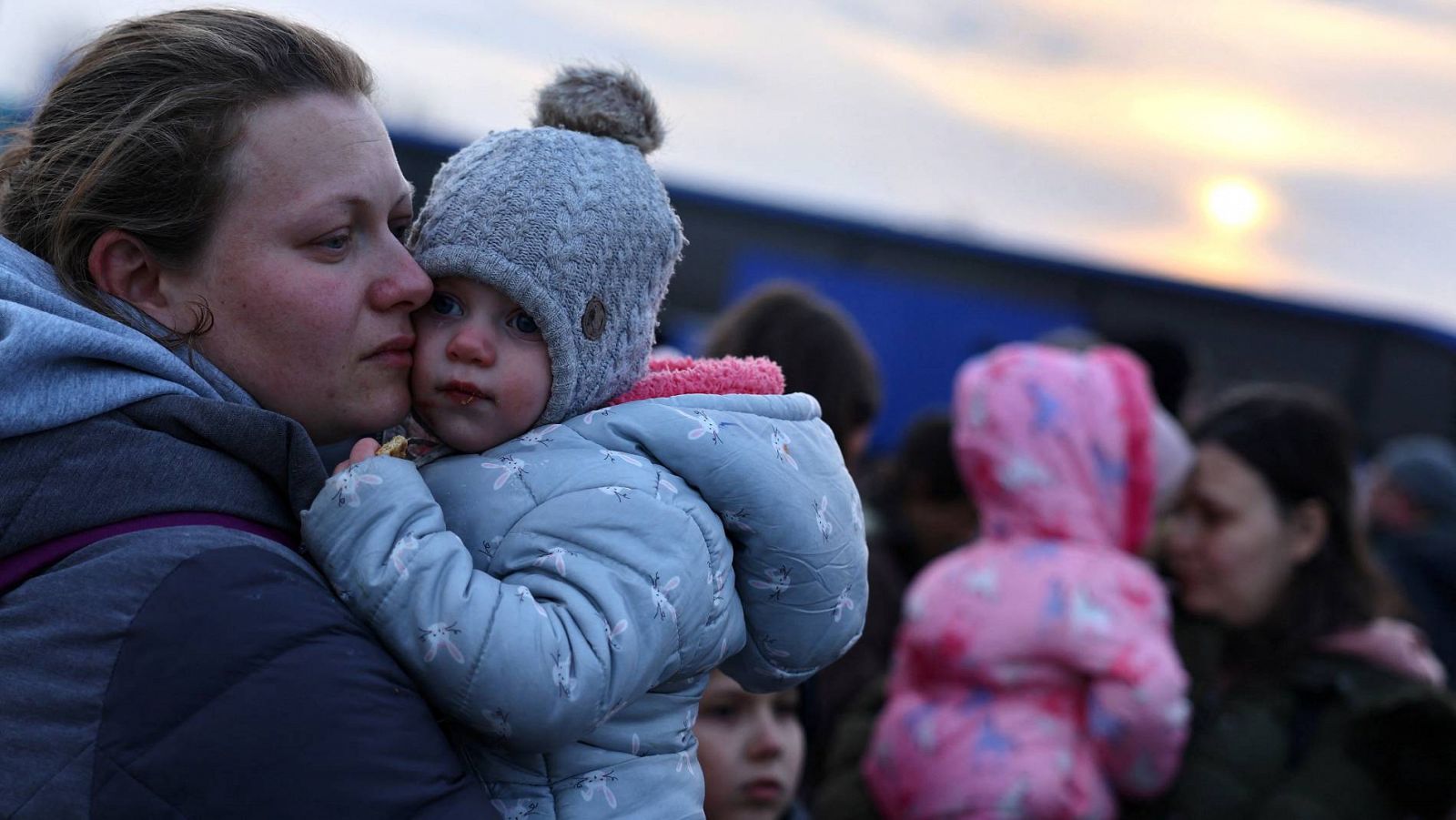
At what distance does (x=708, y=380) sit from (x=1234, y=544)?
2258 millimetres

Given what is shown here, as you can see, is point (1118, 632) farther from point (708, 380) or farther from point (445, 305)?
point (445, 305)

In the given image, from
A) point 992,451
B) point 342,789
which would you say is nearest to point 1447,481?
point 992,451

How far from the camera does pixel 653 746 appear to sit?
5.29 feet

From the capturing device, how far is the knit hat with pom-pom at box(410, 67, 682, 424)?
5.23 ft

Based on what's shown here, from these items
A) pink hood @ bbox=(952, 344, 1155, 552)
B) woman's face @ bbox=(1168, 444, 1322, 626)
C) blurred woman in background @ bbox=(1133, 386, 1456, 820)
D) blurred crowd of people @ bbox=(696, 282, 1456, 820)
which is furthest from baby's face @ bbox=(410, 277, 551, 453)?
woman's face @ bbox=(1168, 444, 1322, 626)

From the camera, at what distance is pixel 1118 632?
3.28 meters

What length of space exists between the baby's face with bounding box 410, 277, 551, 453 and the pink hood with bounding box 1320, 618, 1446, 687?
8.16 ft

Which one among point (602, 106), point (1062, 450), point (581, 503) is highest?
point (602, 106)

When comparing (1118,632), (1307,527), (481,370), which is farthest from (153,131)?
(1307,527)

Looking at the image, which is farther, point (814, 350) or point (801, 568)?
Result: point (814, 350)

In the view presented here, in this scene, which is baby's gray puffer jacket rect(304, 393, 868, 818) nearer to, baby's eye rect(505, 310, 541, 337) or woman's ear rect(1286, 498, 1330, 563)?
baby's eye rect(505, 310, 541, 337)

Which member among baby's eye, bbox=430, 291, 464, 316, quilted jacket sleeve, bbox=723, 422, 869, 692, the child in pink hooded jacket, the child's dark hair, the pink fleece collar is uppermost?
baby's eye, bbox=430, 291, 464, 316

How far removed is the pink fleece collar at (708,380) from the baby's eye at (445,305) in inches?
8.8

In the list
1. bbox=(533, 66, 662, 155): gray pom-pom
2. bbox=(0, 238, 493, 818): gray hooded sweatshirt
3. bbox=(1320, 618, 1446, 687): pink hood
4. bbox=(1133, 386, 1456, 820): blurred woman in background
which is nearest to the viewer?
bbox=(0, 238, 493, 818): gray hooded sweatshirt
